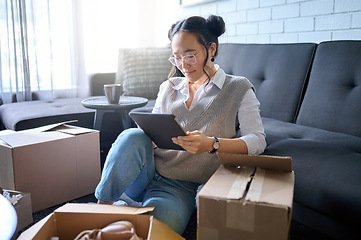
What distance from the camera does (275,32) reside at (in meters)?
2.26

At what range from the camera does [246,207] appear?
0.72m

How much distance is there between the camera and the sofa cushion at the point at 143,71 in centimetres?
263

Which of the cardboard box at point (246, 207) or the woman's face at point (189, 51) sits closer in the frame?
the cardboard box at point (246, 207)

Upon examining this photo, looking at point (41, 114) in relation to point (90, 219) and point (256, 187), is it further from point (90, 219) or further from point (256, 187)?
point (256, 187)

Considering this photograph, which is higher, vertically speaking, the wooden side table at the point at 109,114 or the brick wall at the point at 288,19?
the brick wall at the point at 288,19

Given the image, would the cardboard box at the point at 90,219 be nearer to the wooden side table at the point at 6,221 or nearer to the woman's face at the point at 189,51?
the wooden side table at the point at 6,221

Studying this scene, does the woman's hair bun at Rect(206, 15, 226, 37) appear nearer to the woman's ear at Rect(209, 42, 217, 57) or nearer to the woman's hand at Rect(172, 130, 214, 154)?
the woman's ear at Rect(209, 42, 217, 57)

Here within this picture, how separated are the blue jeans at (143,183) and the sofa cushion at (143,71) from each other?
1421 millimetres

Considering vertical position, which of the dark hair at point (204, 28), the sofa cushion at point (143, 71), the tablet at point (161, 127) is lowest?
the tablet at point (161, 127)

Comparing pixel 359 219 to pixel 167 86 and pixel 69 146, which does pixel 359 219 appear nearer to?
pixel 167 86

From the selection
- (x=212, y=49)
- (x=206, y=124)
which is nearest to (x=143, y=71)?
(x=212, y=49)

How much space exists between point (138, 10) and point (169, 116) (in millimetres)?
2750

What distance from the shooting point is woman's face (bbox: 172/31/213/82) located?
1.23m

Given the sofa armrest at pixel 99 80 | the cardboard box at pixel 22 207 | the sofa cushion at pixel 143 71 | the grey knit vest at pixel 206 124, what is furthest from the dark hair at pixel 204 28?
the sofa armrest at pixel 99 80
